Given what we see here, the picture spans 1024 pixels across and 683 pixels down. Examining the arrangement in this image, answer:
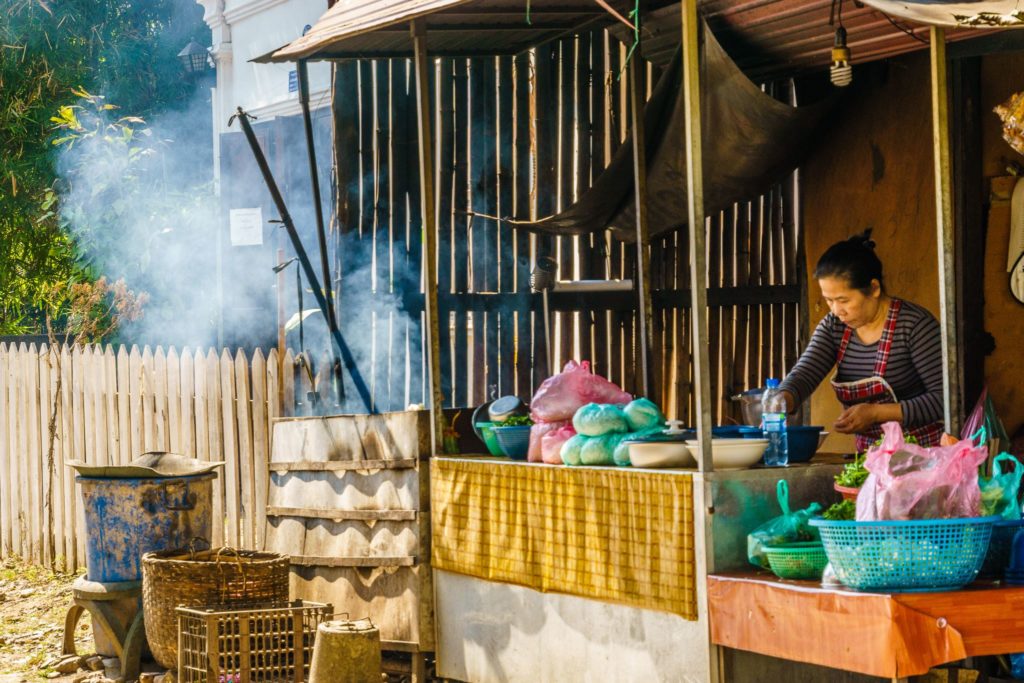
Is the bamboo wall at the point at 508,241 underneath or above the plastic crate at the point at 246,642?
above

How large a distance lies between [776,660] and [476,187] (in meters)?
4.59

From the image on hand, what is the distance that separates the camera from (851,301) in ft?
19.2

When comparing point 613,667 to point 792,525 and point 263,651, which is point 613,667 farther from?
point 263,651

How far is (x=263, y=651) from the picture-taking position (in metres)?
6.57

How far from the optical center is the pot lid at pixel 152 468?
7.55 metres

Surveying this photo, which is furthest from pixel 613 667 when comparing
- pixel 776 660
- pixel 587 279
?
pixel 587 279

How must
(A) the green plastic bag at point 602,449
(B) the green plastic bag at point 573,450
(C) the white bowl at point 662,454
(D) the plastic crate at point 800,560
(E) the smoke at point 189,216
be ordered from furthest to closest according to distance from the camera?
(E) the smoke at point 189,216 < (B) the green plastic bag at point 573,450 < (A) the green plastic bag at point 602,449 < (C) the white bowl at point 662,454 < (D) the plastic crate at point 800,560

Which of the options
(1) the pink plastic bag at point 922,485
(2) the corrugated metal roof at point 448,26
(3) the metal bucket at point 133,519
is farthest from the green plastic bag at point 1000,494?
(3) the metal bucket at point 133,519

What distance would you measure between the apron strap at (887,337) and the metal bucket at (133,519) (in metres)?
3.94

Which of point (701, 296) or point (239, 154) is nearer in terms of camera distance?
point (701, 296)

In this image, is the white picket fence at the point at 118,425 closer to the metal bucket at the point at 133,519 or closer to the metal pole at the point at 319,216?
the metal pole at the point at 319,216

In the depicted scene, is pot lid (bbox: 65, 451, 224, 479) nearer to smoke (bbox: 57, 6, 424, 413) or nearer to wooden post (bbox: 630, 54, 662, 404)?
smoke (bbox: 57, 6, 424, 413)

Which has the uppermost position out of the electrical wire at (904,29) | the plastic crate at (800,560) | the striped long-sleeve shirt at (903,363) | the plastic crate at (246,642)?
the electrical wire at (904,29)

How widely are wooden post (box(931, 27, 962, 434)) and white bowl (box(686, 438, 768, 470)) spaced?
83 cm
